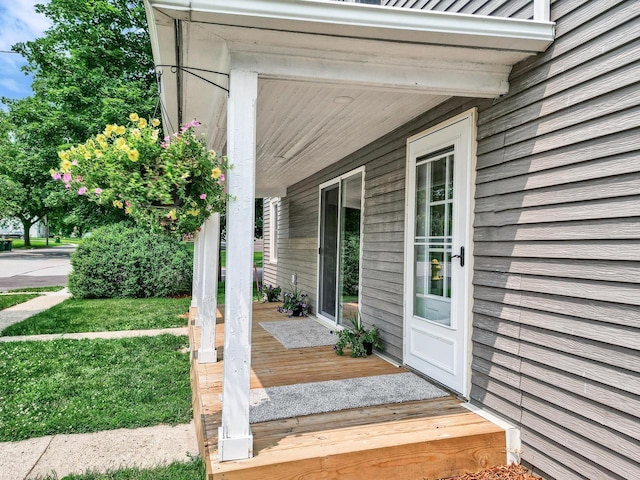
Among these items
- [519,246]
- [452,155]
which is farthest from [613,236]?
[452,155]

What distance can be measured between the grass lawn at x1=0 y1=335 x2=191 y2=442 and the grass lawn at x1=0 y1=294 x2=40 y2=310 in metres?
3.33

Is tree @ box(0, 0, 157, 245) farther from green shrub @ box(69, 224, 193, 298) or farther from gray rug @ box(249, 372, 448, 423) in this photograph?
gray rug @ box(249, 372, 448, 423)

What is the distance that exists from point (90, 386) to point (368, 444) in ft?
9.35

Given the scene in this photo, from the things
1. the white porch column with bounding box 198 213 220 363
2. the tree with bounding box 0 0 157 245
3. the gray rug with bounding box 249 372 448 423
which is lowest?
the gray rug with bounding box 249 372 448 423

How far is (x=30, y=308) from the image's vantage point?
7.67m

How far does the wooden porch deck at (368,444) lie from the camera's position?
2.04m

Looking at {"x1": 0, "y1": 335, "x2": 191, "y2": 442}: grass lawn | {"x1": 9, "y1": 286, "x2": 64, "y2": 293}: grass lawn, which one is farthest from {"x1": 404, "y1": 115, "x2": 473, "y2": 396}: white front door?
{"x1": 9, "y1": 286, "x2": 64, "y2": 293}: grass lawn

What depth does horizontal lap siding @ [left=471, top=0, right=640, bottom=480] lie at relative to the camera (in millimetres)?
1819

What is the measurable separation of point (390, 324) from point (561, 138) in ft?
7.56

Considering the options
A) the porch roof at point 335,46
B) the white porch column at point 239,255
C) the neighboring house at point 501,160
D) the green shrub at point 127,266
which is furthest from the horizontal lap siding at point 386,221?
the green shrub at point 127,266

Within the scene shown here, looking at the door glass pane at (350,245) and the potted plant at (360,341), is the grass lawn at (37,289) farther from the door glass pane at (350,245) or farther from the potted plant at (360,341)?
the potted plant at (360,341)

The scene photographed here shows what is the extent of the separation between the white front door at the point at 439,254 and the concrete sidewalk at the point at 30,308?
5.92 meters

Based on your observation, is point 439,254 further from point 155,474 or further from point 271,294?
point 271,294

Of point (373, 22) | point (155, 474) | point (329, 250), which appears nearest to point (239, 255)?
point (373, 22)
